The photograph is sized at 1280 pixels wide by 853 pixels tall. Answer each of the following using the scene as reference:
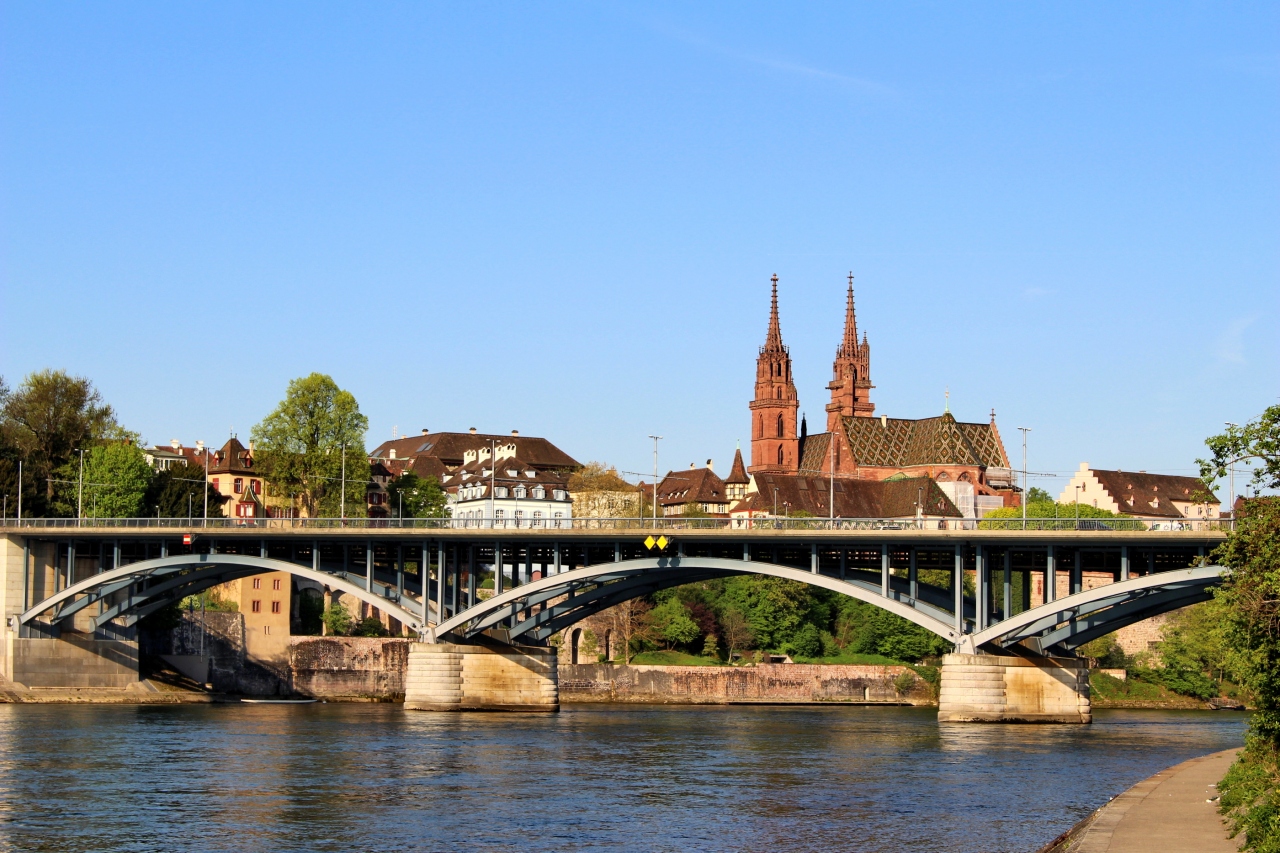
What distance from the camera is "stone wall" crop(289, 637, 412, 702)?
100 m

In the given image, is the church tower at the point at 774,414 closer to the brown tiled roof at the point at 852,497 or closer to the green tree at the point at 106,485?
the brown tiled roof at the point at 852,497

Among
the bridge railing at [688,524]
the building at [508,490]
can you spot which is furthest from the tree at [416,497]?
the bridge railing at [688,524]

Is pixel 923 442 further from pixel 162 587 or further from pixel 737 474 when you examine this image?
pixel 162 587

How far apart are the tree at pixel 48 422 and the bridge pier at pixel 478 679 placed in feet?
124

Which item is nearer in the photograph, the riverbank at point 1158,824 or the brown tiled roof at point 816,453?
the riverbank at point 1158,824

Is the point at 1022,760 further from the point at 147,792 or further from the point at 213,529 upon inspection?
the point at 213,529

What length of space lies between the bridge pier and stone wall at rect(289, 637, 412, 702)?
48.4 feet

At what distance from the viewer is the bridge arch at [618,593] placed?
73375 millimetres

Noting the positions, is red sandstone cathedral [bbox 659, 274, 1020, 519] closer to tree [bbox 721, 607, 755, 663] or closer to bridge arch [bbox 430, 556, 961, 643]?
tree [bbox 721, 607, 755, 663]

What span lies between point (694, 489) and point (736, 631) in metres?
67.3

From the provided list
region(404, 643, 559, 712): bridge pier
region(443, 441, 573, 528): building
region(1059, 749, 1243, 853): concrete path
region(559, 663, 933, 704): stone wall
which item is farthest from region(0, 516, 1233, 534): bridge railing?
region(443, 441, 573, 528): building

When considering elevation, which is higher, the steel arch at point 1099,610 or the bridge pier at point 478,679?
the steel arch at point 1099,610

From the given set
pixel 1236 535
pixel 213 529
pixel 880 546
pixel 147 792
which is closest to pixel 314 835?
pixel 147 792

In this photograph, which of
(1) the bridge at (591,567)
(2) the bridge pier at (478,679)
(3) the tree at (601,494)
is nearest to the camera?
(1) the bridge at (591,567)
